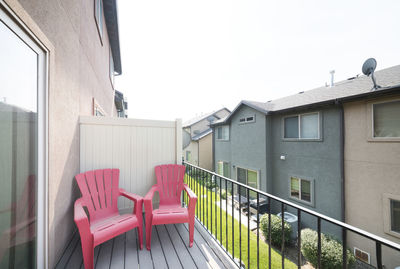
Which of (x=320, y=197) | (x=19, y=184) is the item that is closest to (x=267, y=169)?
(x=320, y=197)

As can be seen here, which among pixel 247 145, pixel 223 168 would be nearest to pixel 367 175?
pixel 247 145

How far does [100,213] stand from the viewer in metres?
2.14

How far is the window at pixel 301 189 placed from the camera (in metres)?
6.18

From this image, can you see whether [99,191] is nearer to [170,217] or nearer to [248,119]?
[170,217]

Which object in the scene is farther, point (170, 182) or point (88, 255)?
point (170, 182)

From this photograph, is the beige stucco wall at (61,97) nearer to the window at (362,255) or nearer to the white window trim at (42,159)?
→ the white window trim at (42,159)

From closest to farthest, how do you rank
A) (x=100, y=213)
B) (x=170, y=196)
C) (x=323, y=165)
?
(x=100, y=213) < (x=170, y=196) < (x=323, y=165)

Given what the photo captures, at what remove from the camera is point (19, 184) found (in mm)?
1155

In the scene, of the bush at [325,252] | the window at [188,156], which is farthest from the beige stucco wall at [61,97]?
the window at [188,156]

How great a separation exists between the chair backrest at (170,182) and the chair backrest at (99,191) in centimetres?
64

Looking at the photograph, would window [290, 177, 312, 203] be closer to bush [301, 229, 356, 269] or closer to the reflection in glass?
bush [301, 229, 356, 269]

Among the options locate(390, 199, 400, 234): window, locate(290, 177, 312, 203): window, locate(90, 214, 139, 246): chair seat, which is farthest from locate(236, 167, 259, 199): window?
locate(90, 214, 139, 246): chair seat

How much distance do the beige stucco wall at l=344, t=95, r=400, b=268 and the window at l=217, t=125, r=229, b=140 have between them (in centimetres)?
640

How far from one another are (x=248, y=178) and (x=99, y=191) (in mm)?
7864
